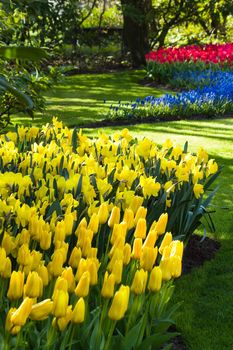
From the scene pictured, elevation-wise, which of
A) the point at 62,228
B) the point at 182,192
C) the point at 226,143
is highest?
the point at 62,228

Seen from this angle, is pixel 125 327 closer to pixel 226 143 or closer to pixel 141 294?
pixel 141 294

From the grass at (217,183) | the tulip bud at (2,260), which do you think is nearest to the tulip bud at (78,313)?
the tulip bud at (2,260)

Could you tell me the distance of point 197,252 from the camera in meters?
4.30

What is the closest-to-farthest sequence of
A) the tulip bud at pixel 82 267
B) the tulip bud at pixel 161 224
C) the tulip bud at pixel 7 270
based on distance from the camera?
the tulip bud at pixel 82 267 → the tulip bud at pixel 7 270 → the tulip bud at pixel 161 224

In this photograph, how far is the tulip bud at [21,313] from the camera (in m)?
1.59

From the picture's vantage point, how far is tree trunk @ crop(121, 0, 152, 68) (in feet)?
62.2

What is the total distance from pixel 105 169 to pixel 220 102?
303 inches

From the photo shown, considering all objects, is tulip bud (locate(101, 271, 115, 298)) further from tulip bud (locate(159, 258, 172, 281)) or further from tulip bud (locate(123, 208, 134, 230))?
tulip bud (locate(123, 208, 134, 230))

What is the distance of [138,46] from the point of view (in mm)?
19469

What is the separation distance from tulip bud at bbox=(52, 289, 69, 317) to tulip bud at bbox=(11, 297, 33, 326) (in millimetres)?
117

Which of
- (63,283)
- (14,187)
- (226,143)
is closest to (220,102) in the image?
(226,143)

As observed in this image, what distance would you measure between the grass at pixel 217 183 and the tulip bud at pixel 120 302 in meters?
0.92

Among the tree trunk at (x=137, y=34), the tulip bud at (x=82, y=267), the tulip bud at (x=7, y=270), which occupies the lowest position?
the tulip bud at (x=7, y=270)

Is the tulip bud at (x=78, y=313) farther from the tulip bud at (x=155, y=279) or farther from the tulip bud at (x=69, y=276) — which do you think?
the tulip bud at (x=155, y=279)
